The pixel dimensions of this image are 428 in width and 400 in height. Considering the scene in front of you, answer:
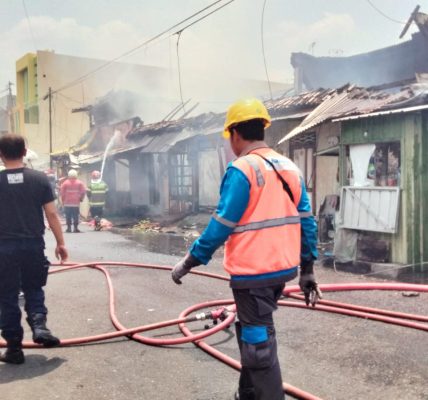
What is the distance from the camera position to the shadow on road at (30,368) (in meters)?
3.61

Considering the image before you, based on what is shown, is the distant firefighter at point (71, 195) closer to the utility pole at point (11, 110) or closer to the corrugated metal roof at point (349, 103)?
the corrugated metal roof at point (349, 103)

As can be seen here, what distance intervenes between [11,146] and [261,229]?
241cm

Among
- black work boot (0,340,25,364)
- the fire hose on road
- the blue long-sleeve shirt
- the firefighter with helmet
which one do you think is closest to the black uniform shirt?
black work boot (0,340,25,364)

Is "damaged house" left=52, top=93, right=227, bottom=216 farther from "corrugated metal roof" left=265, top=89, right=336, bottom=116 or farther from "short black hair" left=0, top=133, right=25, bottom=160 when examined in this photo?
"short black hair" left=0, top=133, right=25, bottom=160

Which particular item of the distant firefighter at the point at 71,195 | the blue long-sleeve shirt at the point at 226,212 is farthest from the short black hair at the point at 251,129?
the distant firefighter at the point at 71,195

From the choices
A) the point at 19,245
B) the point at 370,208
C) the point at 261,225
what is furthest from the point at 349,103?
the point at 261,225

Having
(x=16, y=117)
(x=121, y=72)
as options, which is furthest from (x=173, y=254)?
(x=16, y=117)

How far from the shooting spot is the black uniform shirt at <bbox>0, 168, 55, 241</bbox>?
386cm

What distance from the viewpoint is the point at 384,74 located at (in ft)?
55.9

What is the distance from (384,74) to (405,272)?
37.8 feet

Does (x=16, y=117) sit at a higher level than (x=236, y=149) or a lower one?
higher

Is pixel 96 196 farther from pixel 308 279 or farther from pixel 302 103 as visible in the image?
pixel 308 279

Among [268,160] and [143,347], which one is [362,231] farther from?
[268,160]

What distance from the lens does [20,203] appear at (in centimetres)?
392
